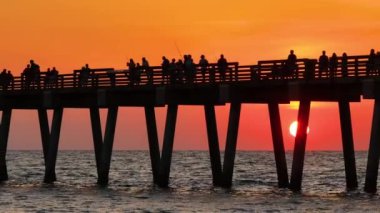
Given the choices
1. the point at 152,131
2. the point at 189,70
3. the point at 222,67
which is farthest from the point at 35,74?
the point at 222,67

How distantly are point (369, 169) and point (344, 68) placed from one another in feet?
13.8

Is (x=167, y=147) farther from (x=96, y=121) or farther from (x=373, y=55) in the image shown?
(x=373, y=55)

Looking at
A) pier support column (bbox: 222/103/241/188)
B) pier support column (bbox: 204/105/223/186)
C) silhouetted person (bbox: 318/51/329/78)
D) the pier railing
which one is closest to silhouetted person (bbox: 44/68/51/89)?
the pier railing

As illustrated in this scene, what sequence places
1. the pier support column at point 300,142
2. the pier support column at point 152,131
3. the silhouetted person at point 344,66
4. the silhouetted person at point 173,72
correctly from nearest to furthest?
the silhouetted person at point 344,66
the pier support column at point 300,142
the silhouetted person at point 173,72
the pier support column at point 152,131

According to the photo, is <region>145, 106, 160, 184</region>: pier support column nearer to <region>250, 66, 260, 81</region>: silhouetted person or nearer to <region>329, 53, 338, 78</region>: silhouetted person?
<region>250, 66, 260, 81</region>: silhouetted person

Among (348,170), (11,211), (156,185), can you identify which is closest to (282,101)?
(348,170)

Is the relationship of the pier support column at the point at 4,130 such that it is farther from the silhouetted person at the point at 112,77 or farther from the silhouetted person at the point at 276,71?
the silhouetted person at the point at 276,71

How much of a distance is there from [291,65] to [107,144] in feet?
36.2

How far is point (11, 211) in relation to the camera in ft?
130

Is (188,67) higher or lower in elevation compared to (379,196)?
higher

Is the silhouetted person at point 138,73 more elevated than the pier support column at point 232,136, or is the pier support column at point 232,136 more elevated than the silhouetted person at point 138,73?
the silhouetted person at point 138,73

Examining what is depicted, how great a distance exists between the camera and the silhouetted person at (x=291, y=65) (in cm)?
4441

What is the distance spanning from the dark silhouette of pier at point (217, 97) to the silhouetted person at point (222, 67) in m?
0.06

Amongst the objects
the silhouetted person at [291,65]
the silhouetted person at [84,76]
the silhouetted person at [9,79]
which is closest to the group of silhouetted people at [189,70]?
the silhouetted person at [291,65]
